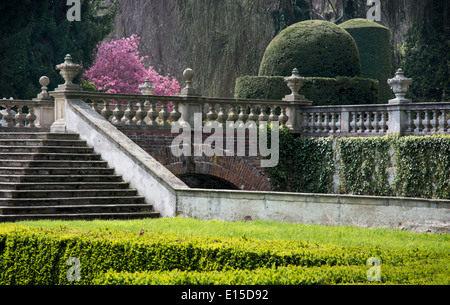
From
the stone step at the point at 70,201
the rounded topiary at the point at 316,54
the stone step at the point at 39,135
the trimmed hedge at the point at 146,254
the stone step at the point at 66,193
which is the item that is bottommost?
the trimmed hedge at the point at 146,254

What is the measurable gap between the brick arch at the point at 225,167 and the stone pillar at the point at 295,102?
1.62 metres

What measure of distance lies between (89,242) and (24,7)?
18.9 meters

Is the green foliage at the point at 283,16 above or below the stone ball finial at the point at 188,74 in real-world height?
above

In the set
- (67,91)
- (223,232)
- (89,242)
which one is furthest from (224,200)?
(67,91)

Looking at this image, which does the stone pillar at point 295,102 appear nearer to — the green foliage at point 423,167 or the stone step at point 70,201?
the green foliage at point 423,167

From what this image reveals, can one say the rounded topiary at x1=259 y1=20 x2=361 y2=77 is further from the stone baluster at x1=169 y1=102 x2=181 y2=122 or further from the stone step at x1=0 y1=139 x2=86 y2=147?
the stone step at x1=0 y1=139 x2=86 y2=147

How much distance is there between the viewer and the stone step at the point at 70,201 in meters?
12.4

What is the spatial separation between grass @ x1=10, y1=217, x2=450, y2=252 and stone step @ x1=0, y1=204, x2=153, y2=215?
1074mm

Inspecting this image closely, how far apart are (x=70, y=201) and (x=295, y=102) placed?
723 cm

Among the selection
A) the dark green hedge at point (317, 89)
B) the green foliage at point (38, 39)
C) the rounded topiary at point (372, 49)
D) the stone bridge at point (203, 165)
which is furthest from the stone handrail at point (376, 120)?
the green foliage at point (38, 39)

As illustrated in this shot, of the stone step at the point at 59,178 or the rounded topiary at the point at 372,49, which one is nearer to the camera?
the stone step at the point at 59,178

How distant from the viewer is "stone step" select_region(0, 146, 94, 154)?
554 inches
